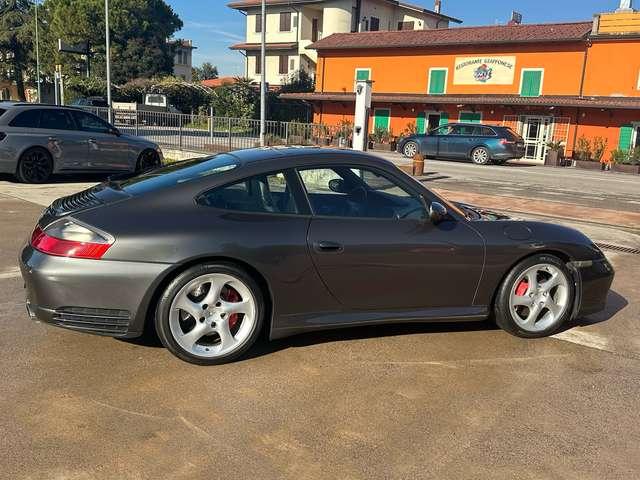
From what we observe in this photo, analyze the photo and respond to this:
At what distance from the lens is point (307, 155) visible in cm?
407

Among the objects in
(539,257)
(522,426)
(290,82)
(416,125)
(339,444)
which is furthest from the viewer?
(290,82)

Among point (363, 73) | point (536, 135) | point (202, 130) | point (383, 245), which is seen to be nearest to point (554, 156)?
point (536, 135)

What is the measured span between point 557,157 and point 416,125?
26.6 feet

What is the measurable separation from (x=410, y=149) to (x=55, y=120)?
54.2 ft

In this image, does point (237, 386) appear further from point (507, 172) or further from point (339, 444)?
point (507, 172)

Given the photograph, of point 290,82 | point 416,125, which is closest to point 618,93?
point 416,125

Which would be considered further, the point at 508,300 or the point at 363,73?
the point at 363,73

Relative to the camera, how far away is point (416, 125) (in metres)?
32.0

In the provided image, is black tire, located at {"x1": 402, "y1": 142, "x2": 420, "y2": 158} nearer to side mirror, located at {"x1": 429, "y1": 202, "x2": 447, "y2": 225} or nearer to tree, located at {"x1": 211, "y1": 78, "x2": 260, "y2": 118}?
tree, located at {"x1": 211, "y1": 78, "x2": 260, "y2": 118}

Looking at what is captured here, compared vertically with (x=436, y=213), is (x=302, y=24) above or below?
above

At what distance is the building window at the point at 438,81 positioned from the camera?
31.5m

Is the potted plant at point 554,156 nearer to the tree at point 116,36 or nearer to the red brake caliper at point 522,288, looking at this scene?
the red brake caliper at point 522,288

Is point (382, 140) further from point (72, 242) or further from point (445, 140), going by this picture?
point (72, 242)

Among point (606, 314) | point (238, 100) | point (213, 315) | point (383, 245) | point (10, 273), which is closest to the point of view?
point (213, 315)
